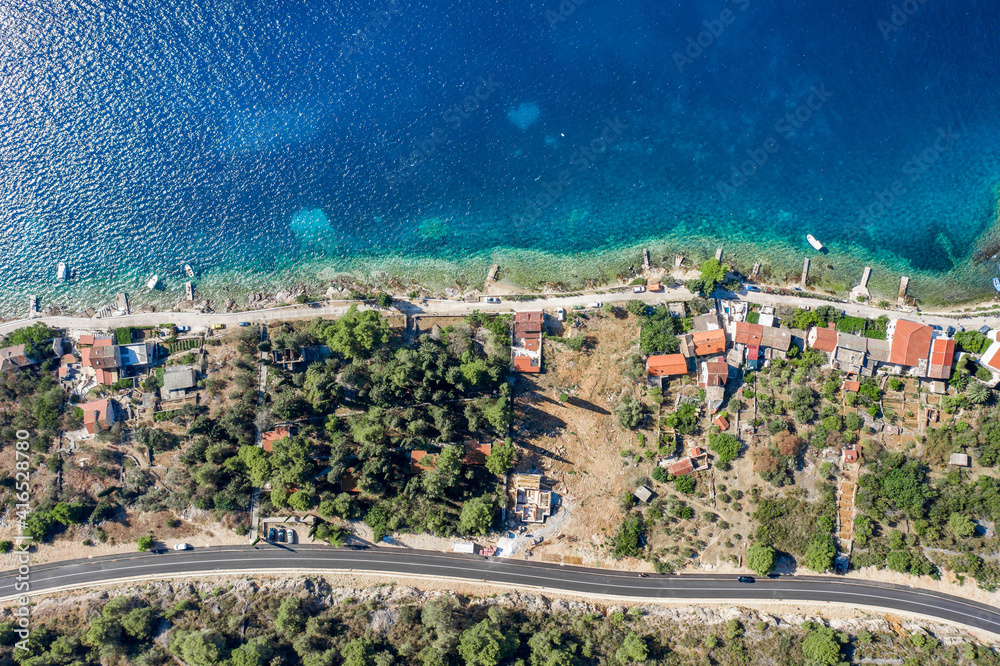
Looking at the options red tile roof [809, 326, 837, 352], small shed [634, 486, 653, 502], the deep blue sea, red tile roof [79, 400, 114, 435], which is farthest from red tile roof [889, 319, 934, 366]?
red tile roof [79, 400, 114, 435]

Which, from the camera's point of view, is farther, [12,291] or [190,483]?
[12,291]

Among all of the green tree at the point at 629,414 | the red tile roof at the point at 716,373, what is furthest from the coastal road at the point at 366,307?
the green tree at the point at 629,414

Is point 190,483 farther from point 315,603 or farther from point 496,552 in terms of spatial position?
point 496,552

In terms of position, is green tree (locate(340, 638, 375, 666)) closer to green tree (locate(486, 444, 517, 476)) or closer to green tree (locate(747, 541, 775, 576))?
green tree (locate(486, 444, 517, 476))

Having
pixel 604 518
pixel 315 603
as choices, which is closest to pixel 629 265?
pixel 604 518

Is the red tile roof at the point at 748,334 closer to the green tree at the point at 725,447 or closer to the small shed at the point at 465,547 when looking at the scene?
the green tree at the point at 725,447

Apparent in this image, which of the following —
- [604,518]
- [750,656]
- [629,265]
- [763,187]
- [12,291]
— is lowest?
[750,656]
